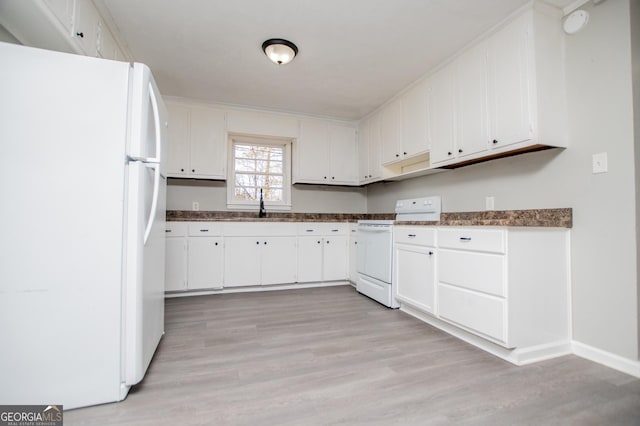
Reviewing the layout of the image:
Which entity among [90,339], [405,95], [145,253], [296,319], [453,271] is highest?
[405,95]

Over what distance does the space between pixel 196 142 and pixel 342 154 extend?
1976mm

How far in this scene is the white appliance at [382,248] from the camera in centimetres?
292

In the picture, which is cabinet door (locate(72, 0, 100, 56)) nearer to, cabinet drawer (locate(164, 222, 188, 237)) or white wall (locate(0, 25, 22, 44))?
white wall (locate(0, 25, 22, 44))

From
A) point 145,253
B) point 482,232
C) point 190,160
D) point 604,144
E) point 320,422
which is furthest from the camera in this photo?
point 190,160

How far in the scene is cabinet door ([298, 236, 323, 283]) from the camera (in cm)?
368

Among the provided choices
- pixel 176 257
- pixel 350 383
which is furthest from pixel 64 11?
pixel 350 383

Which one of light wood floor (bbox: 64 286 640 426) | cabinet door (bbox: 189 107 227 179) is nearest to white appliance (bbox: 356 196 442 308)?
light wood floor (bbox: 64 286 640 426)

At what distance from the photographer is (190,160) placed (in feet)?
11.6

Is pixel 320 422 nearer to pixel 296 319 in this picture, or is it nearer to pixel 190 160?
pixel 296 319

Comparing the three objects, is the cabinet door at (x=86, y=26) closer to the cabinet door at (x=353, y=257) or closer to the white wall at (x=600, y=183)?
the cabinet door at (x=353, y=257)

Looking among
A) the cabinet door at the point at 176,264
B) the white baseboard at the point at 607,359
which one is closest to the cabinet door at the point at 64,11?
the cabinet door at the point at 176,264

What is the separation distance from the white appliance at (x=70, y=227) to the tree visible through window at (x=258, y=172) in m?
2.62

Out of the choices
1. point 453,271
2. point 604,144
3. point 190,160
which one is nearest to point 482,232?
point 453,271

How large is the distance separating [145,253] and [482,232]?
205 cm
